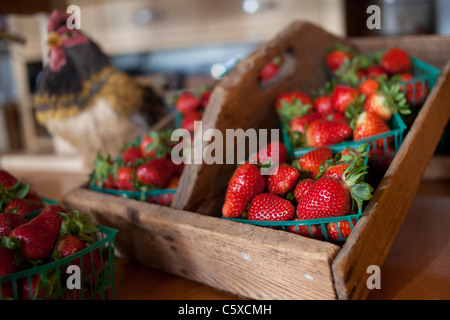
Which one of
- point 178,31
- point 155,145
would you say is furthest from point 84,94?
point 178,31

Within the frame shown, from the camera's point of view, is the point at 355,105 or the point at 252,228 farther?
the point at 355,105

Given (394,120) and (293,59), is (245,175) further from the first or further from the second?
(293,59)

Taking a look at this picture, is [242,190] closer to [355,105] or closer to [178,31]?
[355,105]

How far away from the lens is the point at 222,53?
120 inches

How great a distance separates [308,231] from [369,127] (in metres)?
0.27

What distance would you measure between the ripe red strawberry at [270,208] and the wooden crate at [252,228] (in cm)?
3

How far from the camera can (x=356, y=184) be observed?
628 millimetres

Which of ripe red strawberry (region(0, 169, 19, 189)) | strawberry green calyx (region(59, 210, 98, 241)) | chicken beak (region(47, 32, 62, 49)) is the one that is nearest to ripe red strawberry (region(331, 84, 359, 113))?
strawberry green calyx (region(59, 210, 98, 241))

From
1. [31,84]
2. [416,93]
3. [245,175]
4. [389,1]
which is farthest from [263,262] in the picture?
[31,84]

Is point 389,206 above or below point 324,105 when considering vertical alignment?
below

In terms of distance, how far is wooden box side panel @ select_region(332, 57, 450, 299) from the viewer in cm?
56

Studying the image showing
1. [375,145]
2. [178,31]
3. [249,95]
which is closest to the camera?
[375,145]

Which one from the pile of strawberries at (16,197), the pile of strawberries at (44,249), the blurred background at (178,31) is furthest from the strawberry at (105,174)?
the blurred background at (178,31)

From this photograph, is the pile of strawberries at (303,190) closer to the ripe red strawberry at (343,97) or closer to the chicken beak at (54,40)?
the ripe red strawberry at (343,97)
